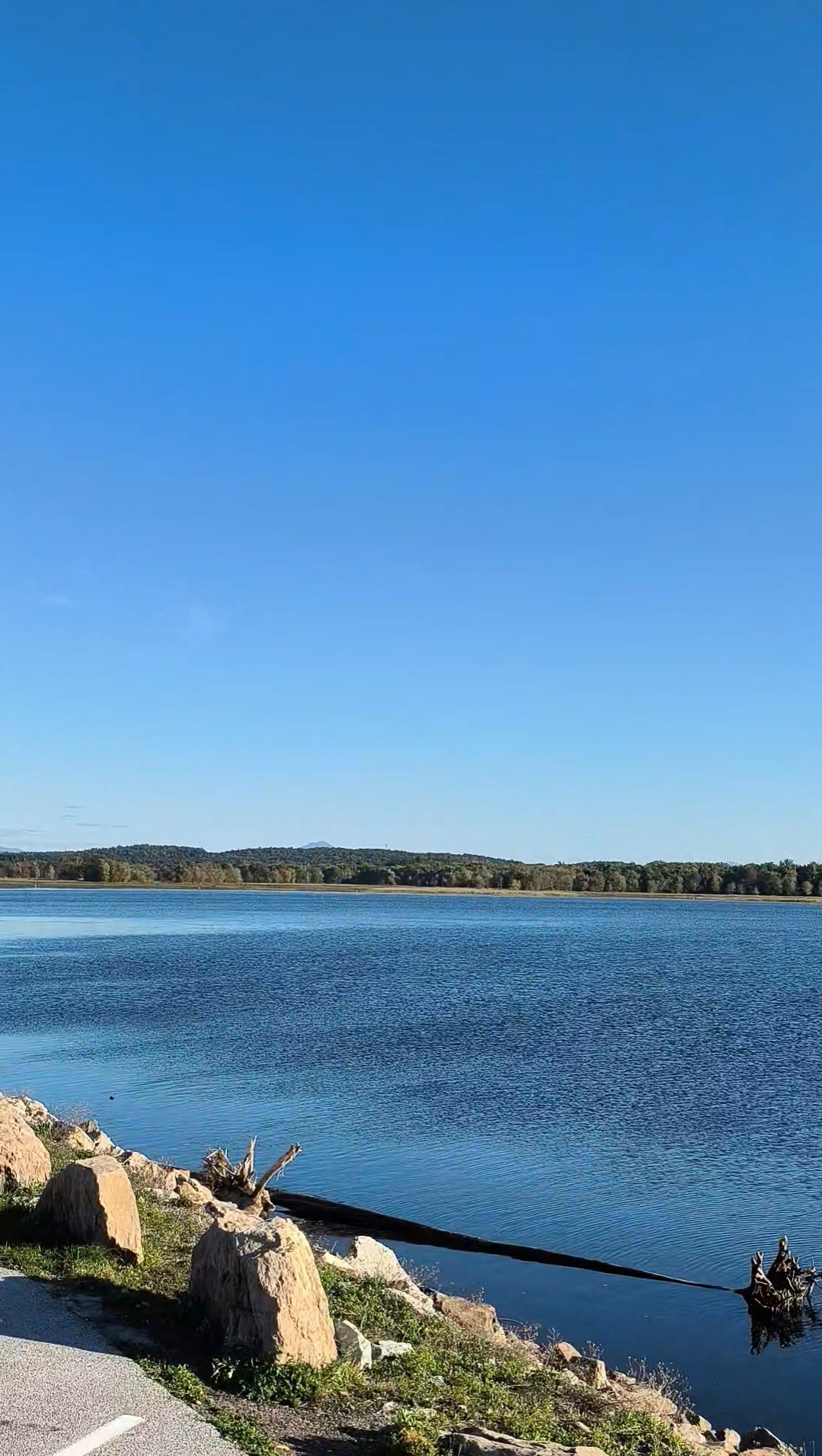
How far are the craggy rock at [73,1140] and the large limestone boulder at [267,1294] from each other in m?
8.67

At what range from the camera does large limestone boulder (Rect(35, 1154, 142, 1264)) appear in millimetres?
12992

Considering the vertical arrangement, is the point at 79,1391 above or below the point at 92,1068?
above

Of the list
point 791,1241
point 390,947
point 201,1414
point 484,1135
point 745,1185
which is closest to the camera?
point 201,1414

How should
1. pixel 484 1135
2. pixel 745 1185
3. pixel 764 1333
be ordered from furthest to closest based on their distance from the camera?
pixel 484 1135 → pixel 745 1185 → pixel 764 1333

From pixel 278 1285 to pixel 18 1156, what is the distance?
6.64m

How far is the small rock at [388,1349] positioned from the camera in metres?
11.0

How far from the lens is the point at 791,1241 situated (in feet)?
67.4

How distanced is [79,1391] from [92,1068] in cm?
2730

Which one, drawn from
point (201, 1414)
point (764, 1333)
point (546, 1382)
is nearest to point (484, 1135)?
point (764, 1333)

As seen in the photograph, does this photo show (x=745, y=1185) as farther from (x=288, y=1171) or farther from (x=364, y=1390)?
(x=364, y=1390)

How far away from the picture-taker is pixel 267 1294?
10.4m

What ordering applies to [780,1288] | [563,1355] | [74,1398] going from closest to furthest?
[74,1398]
[563,1355]
[780,1288]

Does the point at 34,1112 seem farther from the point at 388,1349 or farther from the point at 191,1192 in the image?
the point at 388,1349

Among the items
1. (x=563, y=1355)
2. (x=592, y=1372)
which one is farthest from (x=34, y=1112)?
(x=592, y=1372)
